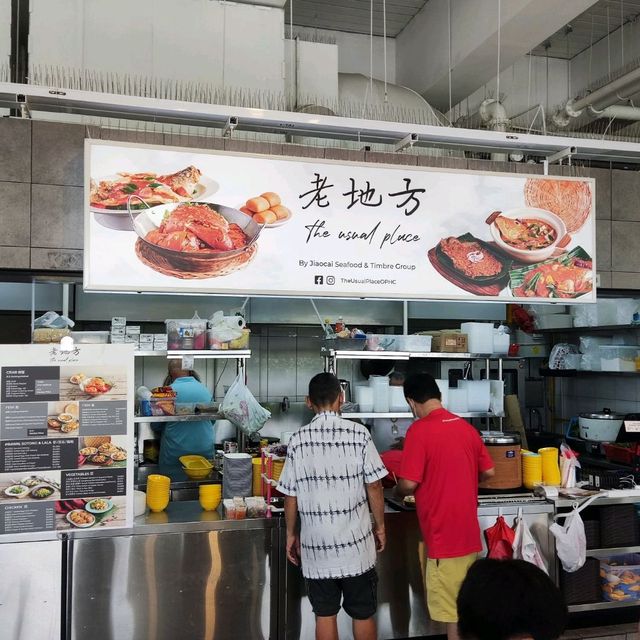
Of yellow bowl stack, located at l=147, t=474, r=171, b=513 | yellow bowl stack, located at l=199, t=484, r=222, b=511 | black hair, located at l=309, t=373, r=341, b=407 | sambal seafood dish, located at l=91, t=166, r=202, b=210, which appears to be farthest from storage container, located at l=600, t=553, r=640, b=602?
sambal seafood dish, located at l=91, t=166, r=202, b=210

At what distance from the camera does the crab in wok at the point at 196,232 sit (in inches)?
158

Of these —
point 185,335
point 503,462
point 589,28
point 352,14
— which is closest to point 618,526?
point 503,462

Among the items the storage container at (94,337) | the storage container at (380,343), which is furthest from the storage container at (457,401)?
the storage container at (94,337)

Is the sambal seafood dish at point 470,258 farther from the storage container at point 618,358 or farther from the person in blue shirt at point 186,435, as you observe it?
the storage container at point 618,358

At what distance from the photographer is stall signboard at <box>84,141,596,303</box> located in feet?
12.9

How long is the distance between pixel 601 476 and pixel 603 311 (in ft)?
11.1

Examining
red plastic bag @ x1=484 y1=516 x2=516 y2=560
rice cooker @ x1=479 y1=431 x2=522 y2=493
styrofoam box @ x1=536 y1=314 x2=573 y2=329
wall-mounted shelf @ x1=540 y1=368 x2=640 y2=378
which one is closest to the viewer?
red plastic bag @ x1=484 y1=516 x2=516 y2=560

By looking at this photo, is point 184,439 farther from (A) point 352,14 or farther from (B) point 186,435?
(A) point 352,14

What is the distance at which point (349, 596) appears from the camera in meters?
3.65

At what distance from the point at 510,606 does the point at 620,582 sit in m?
3.60

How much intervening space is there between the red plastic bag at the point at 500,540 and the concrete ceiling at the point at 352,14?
4.88m

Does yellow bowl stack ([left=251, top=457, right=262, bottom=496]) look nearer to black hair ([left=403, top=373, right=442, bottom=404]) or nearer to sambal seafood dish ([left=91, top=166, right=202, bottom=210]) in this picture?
black hair ([left=403, top=373, right=442, bottom=404])

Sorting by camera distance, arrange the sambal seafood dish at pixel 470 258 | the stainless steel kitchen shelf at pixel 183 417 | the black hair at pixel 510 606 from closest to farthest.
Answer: the black hair at pixel 510 606, the sambal seafood dish at pixel 470 258, the stainless steel kitchen shelf at pixel 183 417

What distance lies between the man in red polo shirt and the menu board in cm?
155
